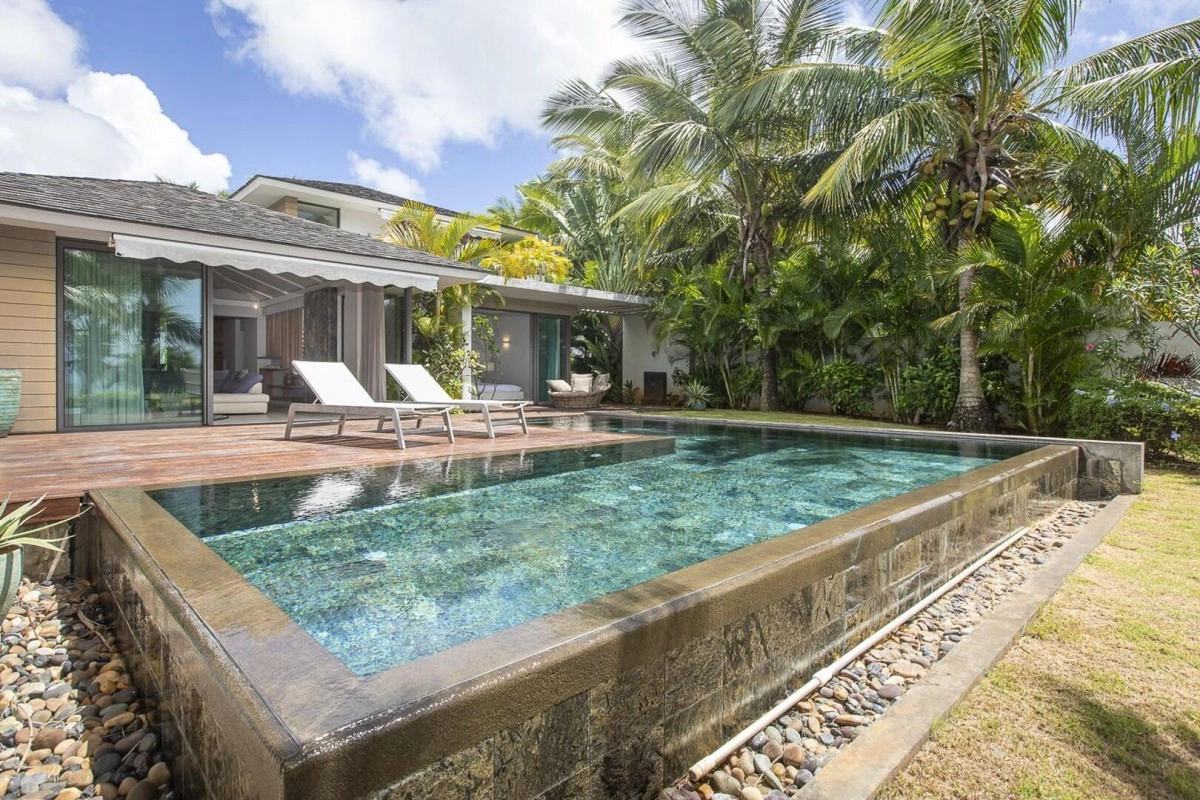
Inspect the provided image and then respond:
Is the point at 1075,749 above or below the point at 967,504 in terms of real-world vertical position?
below

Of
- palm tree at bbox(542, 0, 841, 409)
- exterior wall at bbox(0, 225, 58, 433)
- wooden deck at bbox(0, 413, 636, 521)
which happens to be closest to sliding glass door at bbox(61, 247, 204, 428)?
exterior wall at bbox(0, 225, 58, 433)

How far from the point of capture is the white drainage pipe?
2.40 meters

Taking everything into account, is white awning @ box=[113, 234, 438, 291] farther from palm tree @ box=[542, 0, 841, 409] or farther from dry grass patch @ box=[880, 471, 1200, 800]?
dry grass patch @ box=[880, 471, 1200, 800]

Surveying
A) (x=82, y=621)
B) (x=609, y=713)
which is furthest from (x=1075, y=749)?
(x=82, y=621)

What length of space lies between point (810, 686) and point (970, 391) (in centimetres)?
1046

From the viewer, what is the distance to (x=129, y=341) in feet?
30.8

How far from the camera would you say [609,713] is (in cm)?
205

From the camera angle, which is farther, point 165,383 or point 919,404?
point 919,404

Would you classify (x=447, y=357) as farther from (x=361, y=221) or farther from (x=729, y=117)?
(x=729, y=117)

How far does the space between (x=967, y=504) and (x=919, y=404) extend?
9.01m

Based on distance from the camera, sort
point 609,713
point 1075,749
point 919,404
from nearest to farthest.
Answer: point 609,713 → point 1075,749 → point 919,404

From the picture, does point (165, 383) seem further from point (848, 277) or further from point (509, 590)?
point (848, 277)

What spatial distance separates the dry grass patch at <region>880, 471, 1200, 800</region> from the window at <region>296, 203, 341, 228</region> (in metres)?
18.1

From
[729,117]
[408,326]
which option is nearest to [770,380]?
[729,117]
